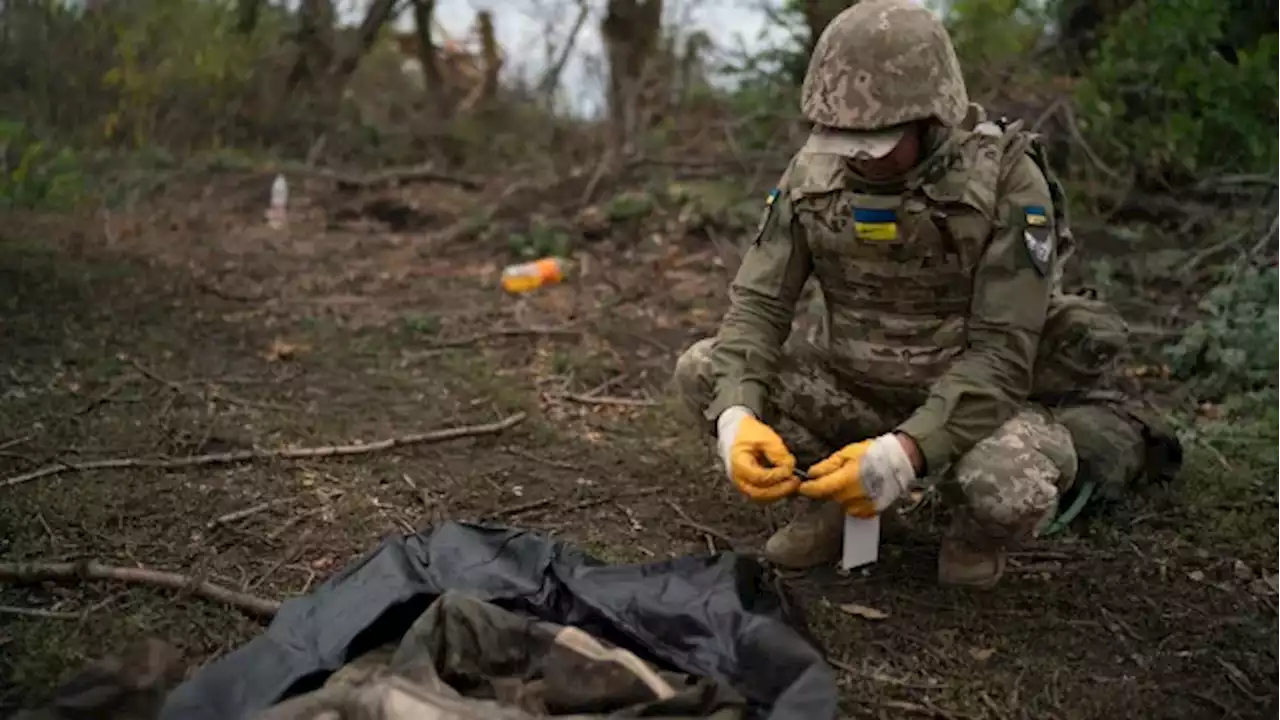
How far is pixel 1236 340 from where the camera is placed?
13.4 feet

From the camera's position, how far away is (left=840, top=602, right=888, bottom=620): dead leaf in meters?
2.76

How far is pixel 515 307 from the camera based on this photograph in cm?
547

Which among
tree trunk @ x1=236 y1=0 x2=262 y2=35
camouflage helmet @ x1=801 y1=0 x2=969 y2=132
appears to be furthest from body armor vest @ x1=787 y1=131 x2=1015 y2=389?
tree trunk @ x1=236 y1=0 x2=262 y2=35

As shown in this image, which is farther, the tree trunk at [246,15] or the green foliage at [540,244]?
the tree trunk at [246,15]

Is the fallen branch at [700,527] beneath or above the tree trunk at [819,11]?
beneath

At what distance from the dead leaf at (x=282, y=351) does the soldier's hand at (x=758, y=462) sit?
2.47 metres

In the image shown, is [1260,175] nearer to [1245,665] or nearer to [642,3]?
[1245,665]

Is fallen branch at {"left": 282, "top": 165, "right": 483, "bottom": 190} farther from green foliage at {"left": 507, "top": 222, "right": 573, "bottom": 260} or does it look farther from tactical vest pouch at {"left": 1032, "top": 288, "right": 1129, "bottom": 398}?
tactical vest pouch at {"left": 1032, "top": 288, "right": 1129, "bottom": 398}

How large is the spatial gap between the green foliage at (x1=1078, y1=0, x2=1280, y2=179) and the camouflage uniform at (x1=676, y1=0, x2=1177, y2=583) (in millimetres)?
2407

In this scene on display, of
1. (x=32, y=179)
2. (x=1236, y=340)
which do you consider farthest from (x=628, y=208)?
(x=1236, y=340)

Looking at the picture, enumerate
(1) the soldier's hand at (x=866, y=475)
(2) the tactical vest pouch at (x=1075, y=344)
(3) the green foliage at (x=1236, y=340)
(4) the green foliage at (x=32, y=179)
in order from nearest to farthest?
(1) the soldier's hand at (x=866, y=475), (2) the tactical vest pouch at (x=1075, y=344), (3) the green foliage at (x=1236, y=340), (4) the green foliage at (x=32, y=179)

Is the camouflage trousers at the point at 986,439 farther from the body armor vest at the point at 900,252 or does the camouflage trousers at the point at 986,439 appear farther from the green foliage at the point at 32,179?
the green foliage at the point at 32,179

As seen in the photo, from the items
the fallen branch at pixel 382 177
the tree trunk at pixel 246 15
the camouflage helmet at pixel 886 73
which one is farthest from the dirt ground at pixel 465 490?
the tree trunk at pixel 246 15

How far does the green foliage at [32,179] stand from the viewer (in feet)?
17.9
